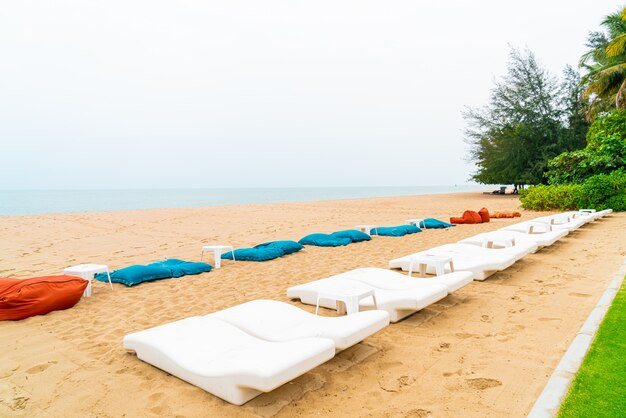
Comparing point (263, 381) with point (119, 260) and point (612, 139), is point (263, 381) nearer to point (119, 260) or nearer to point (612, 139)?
point (119, 260)

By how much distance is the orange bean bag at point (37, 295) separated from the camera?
454cm

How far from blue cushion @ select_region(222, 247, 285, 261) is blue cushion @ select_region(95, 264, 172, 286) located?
1.66 meters

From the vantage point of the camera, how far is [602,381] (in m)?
2.64

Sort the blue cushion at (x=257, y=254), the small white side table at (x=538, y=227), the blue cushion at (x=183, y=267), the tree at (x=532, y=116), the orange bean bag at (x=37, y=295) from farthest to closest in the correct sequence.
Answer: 1. the tree at (x=532, y=116)
2. the small white side table at (x=538, y=227)
3. the blue cushion at (x=257, y=254)
4. the blue cushion at (x=183, y=267)
5. the orange bean bag at (x=37, y=295)

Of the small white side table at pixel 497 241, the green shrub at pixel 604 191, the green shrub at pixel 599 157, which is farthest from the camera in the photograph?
the green shrub at pixel 599 157

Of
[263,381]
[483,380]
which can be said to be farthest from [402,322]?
[263,381]

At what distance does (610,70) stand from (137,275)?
23.7 m

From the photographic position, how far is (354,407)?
265 cm

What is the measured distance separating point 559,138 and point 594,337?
99.5 ft

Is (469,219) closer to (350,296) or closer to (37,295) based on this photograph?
(350,296)

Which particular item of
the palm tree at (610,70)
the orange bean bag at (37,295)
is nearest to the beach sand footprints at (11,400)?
the orange bean bag at (37,295)

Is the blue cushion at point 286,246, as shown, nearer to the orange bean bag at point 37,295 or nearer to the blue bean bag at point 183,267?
the blue bean bag at point 183,267

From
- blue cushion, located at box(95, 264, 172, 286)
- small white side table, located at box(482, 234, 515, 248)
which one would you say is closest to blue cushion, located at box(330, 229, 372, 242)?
small white side table, located at box(482, 234, 515, 248)

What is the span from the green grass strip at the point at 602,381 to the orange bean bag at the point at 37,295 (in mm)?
5050
